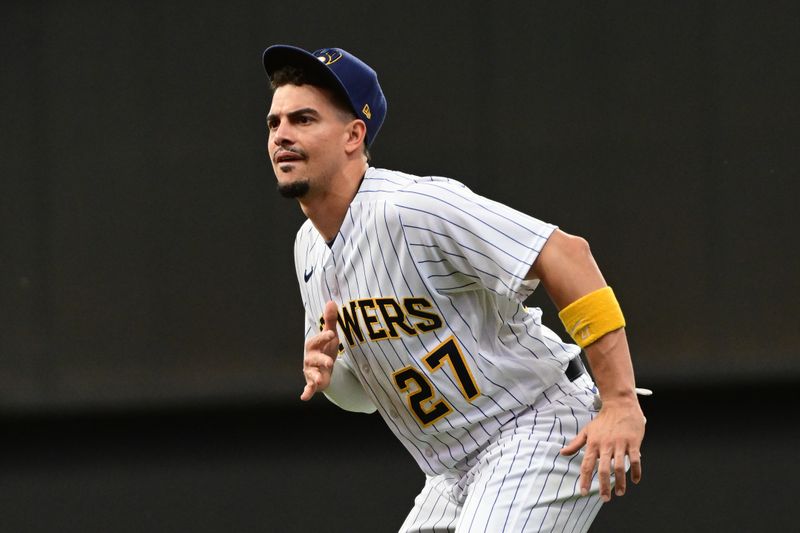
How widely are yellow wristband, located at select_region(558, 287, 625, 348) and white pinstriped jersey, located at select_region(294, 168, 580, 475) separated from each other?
133 millimetres

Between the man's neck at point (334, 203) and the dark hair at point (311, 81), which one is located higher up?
the dark hair at point (311, 81)

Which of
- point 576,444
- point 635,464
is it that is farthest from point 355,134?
point 635,464

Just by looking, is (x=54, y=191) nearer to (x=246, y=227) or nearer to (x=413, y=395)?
(x=246, y=227)

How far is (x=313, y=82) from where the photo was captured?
2.92 metres

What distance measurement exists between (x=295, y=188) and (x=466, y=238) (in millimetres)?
491

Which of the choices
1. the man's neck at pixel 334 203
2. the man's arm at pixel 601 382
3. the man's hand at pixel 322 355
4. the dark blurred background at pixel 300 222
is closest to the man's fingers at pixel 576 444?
the man's arm at pixel 601 382

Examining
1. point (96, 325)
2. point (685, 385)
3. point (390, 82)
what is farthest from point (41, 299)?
point (685, 385)

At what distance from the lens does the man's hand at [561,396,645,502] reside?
2.44 meters

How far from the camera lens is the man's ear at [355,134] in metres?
2.94

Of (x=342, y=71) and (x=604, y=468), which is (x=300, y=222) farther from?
(x=604, y=468)

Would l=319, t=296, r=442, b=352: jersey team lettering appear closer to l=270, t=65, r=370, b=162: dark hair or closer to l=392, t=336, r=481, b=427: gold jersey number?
l=392, t=336, r=481, b=427: gold jersey number

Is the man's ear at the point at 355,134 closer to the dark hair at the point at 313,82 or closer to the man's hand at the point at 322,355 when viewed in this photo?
the dark hair at the point at 313,82

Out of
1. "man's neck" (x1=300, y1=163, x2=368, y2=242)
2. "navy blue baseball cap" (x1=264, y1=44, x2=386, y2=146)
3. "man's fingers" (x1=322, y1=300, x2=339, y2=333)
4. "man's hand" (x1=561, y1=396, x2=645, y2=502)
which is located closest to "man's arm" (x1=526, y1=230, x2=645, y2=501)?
"man's hand" (x1=561, y1=396, x2=645, y2=502)

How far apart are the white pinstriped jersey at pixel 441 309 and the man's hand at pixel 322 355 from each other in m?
0.11
